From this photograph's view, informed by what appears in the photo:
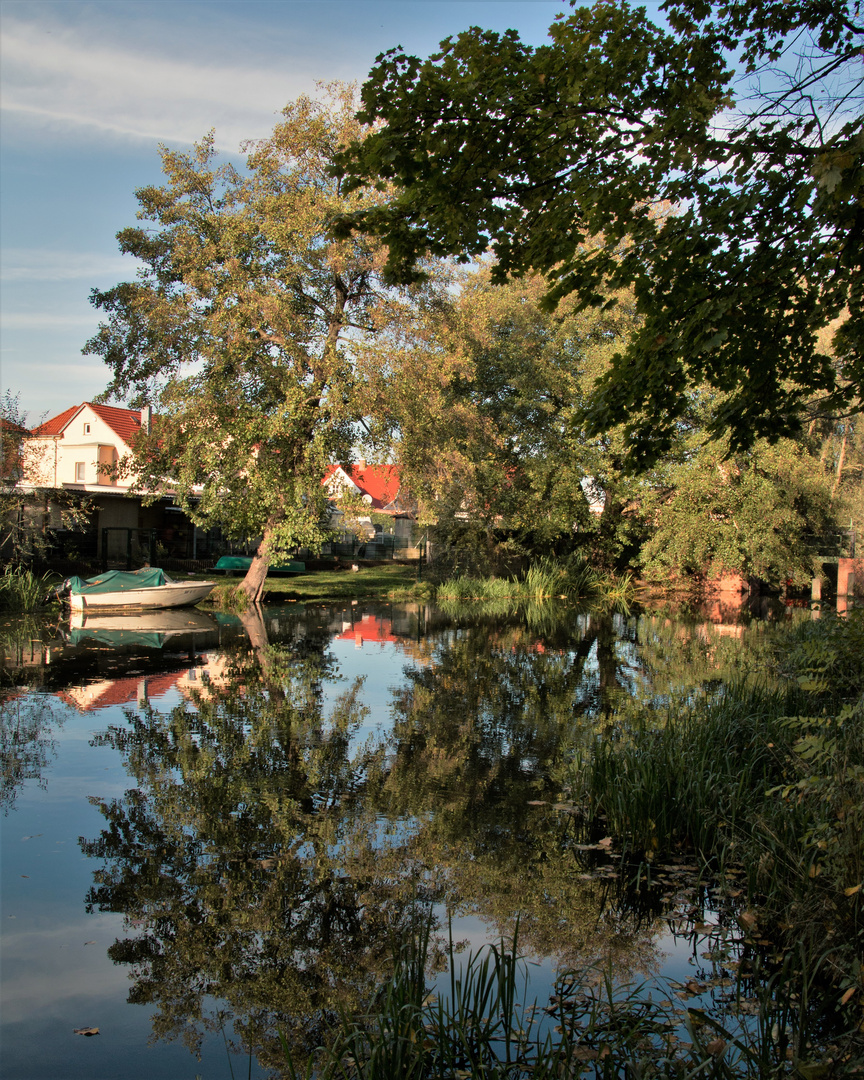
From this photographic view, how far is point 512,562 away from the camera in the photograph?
37.1 metres

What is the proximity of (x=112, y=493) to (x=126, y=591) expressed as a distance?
10.4m

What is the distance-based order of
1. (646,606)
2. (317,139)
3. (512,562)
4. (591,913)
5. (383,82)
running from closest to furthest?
1. (591,913)
2. (383,82)
3. (317,139)
4. (646,606)
5. (512,562)

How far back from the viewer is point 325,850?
20.2ft

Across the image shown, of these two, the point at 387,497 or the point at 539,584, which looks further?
the point at 387,497

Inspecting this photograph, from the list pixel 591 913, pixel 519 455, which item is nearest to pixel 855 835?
pixel 591 913

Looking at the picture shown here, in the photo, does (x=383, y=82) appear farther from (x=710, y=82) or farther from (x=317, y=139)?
(x=317, y=139)

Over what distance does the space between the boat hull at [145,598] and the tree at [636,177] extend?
18332 mm

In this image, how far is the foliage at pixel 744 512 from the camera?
26984 mm

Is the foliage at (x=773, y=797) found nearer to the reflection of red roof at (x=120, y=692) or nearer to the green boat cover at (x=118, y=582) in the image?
the reflection of red roof at (x=120, y=692)

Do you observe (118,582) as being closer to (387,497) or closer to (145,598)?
(145,598)

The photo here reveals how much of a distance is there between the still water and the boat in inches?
337

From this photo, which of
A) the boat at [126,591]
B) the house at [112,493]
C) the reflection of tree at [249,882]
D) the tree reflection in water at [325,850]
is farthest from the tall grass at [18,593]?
the reflection of tree at [249,882]

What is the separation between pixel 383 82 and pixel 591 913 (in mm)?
5933

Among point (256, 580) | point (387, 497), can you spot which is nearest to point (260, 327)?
point (256, 580)
